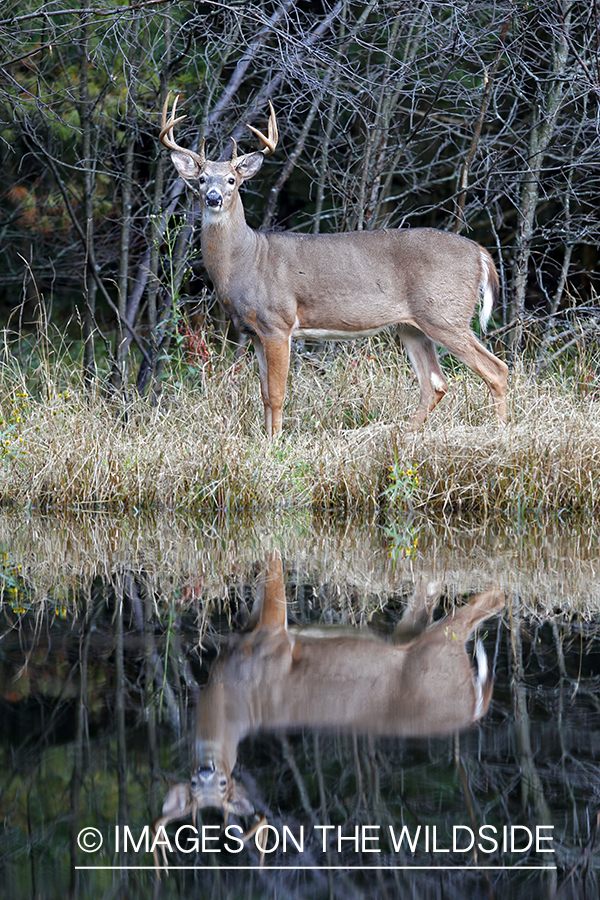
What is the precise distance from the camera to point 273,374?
325 inches

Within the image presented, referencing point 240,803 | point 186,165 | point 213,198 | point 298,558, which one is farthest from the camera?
point 186,165

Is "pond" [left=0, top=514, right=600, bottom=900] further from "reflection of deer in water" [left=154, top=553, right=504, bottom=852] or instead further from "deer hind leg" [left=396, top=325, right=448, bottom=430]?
"deer hind leg" [left=396, top=325, right=448, bottom=430]

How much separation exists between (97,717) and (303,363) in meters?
6.70

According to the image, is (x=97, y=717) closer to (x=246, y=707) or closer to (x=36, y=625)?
(x=246, y=707)

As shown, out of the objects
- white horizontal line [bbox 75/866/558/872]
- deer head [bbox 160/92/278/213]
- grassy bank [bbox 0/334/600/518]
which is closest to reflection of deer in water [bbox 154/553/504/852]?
white horizontal line [bbox 75/866/558/872]

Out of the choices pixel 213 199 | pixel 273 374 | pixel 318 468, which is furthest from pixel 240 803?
pixel 213 199

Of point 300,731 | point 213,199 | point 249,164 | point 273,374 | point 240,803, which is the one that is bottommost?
point 273,374

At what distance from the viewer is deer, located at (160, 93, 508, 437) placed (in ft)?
27.2

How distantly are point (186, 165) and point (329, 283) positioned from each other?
1395 mm

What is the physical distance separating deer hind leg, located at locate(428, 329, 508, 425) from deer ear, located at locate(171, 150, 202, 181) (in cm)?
221

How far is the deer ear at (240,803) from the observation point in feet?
8.46

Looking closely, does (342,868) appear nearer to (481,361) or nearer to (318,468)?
(318,468)

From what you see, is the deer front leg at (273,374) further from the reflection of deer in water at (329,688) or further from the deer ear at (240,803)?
the deer ear at (240,803)

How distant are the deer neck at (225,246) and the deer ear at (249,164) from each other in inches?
11.1
